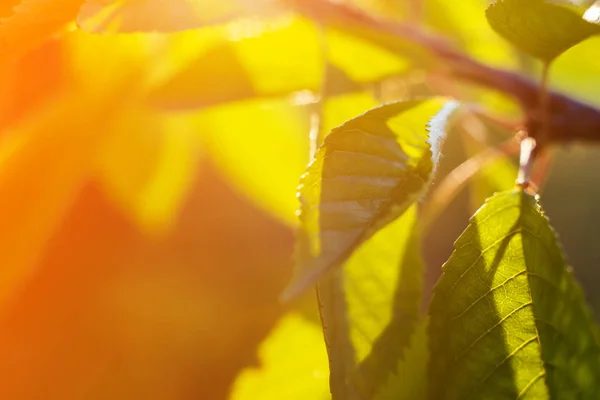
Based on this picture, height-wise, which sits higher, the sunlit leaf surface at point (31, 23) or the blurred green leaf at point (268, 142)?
the sunlit leaf surface at point (31, 23)

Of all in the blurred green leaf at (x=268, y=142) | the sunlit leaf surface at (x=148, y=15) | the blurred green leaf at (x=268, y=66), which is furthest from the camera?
the blurred green leaf at (x=268, y=142)

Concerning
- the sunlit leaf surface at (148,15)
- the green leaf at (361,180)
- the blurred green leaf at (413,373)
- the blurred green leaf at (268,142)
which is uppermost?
the sunlit leaf surface at (148,15)

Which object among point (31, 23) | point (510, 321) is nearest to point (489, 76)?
Answer: point (510, 321)

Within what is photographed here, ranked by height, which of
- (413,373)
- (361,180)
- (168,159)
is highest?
(361,180)

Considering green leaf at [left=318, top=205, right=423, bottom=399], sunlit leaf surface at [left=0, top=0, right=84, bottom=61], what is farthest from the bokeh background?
green leaf at [left=318, top=205, right=423, bottom=399]

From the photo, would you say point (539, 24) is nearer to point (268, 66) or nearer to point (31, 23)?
point (31, 23)

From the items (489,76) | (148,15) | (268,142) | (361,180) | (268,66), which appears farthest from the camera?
(268,142)

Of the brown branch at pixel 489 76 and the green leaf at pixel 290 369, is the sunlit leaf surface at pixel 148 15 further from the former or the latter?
the green leaf at pixel 290 369

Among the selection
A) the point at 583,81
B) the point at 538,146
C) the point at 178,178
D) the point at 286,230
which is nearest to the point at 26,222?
the point at 178,178

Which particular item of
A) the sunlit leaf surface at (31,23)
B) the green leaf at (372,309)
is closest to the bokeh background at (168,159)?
the sunlit leaf surface at (31,23)
